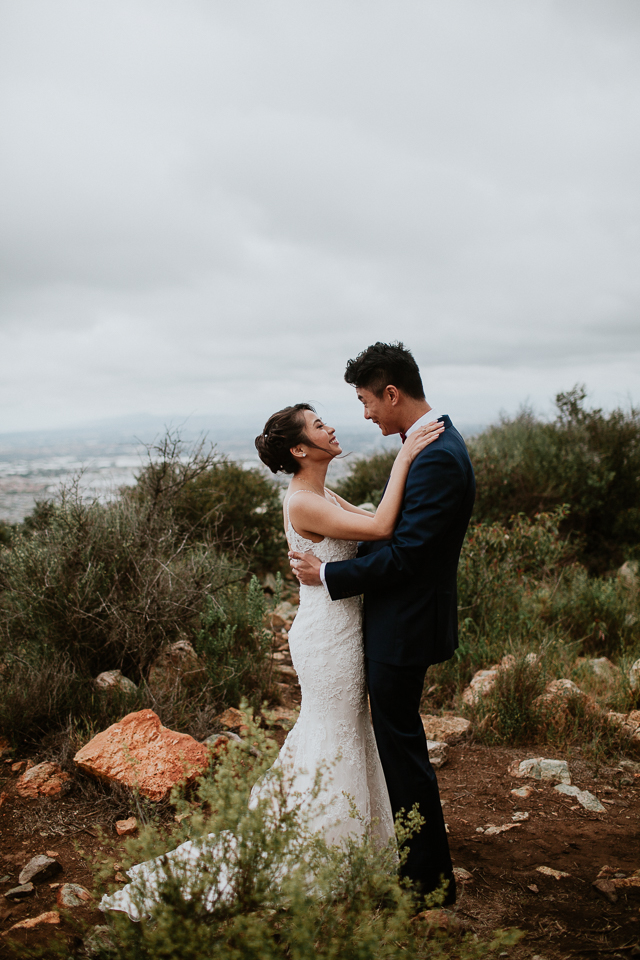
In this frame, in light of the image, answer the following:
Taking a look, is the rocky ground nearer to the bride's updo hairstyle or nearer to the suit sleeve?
Answer: the suit sleeve

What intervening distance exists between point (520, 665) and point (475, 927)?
209cm

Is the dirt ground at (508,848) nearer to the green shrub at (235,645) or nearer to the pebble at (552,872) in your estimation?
the pebble at (552,872)

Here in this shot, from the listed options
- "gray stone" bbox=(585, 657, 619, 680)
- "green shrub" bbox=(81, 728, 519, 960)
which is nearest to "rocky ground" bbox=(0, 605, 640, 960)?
"green shrub" bbox=(81, 728, 519, 960)

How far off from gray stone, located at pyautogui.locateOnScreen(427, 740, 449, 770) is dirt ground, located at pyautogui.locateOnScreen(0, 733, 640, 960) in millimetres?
65

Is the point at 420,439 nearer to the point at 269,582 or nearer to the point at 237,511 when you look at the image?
the point at 269,582

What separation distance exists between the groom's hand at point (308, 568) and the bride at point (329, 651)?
6cm

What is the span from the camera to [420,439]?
2.83 m

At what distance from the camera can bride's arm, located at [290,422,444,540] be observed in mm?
2826

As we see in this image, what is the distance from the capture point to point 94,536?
16.3 ft

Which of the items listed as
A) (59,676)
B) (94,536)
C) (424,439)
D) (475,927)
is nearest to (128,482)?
Answer: (94,536)

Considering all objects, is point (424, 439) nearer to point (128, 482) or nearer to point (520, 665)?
point (520, 665)

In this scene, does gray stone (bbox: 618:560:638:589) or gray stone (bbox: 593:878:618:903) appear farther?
gray stone (bbox: 618:560:638:589)

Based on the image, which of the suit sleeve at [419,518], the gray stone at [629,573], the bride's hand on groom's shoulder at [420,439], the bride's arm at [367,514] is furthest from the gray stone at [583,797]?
the gray stone at [629,573]

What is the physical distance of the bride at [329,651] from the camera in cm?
293
